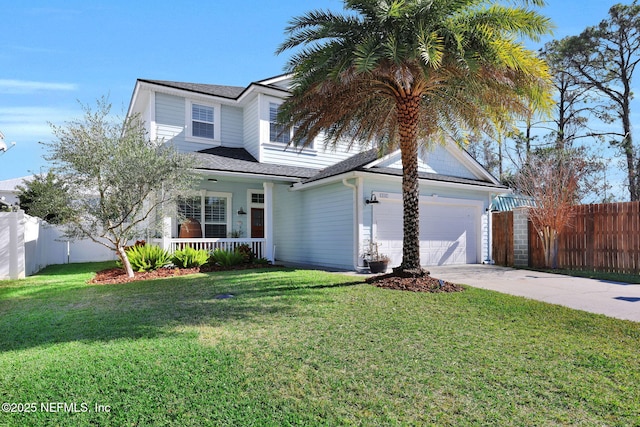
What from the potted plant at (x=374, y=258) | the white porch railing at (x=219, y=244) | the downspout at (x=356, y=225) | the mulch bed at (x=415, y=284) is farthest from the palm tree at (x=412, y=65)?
the white porch railing at (x=219, y=244)

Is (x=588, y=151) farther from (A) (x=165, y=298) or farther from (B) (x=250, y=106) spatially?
(A) (x=165, y=298)

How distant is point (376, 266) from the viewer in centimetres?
1118

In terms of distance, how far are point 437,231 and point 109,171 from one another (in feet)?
35.3

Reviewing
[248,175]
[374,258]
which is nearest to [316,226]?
[248,175]

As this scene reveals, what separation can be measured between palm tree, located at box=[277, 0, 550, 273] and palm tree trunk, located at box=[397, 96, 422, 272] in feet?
0.08

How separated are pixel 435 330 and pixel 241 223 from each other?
12.0 metres

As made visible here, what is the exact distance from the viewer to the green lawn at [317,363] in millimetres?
3023

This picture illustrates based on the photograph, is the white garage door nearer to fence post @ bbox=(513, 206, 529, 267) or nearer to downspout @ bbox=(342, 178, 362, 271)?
downspout @ bbox=(342, 178, 362, 271)

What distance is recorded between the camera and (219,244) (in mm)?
13836

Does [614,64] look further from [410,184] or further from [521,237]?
[410,184]

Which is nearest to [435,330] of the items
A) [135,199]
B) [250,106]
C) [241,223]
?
[135,199]

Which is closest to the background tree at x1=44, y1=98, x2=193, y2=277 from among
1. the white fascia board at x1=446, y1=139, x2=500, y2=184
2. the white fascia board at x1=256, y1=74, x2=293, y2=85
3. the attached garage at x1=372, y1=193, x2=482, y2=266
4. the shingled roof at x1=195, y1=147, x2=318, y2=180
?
the shingled roof at x1=195, y1=147, x2=318, y2=180

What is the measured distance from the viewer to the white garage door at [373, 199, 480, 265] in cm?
1253

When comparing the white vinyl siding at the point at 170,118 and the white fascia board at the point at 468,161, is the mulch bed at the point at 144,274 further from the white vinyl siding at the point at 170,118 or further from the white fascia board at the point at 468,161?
the white fascia board at the point at 468,161
